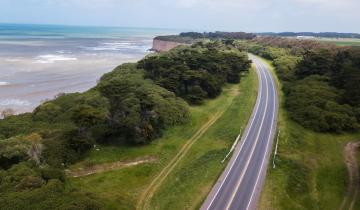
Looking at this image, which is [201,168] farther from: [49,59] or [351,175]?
[49,59]

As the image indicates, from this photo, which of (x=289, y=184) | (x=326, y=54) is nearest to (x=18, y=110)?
(x=289, y=184)

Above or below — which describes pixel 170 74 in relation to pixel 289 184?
above

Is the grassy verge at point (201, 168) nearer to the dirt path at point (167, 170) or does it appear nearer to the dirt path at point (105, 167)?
the dirt path at point (167, 170)

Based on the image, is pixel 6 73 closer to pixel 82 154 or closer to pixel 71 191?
pixel 82 154

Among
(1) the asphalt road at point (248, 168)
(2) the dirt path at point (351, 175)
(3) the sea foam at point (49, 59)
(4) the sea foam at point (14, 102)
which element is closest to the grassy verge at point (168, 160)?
(1) the asphalt road at point (248, 168)

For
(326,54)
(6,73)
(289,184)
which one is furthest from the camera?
(6,73)

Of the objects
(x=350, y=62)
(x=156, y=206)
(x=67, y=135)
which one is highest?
(x=350, y=62)

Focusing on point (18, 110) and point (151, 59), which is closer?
point (18, 110)

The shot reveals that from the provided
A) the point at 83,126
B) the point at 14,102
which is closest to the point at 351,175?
the point at 83,126
